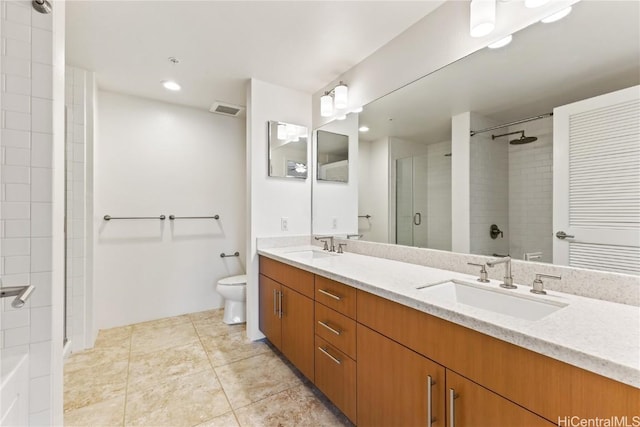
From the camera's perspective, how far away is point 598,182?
106cm

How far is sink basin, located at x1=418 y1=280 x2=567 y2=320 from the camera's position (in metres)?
1.02

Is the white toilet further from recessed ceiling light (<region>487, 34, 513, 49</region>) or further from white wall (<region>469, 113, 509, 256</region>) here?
recessed ceiling light (<region>487, 34, 513, 49</region>)

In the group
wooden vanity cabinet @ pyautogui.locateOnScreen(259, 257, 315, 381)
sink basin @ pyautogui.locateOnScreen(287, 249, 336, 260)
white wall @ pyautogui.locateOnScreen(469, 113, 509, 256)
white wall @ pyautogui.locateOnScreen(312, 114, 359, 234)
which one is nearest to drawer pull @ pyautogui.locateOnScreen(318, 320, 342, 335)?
wooden vanity cabinet @ pyautogui.locateOnScreen(259, 257, 315, 381)

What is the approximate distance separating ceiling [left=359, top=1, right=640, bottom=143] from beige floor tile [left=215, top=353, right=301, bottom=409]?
1.87m

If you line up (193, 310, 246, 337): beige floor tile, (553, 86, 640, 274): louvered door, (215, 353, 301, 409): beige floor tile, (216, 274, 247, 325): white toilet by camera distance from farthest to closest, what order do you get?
(216, 274, 247, 325): white toilet, (193, 310, 246, 337): beige floor tile, (215, 353, 301, 409): beige floor tile, (553, 86, 640, 274): louvered door

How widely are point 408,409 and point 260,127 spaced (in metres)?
2.20

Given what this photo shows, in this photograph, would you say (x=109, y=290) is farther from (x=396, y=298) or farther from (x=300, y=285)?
(x=396, y=298)

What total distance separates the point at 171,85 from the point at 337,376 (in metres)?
2.71

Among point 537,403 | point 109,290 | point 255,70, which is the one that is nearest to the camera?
point 537,403

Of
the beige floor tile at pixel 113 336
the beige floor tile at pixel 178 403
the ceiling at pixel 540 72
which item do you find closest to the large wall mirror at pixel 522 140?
the ceiling at pixel 540 72

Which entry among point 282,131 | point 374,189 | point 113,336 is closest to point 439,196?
point 374,189

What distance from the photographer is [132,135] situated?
2691 mm

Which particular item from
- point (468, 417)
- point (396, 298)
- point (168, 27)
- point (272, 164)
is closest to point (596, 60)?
point (396, 298)

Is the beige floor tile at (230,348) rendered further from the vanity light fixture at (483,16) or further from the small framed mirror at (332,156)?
the vanity light fixture at (483,16)
